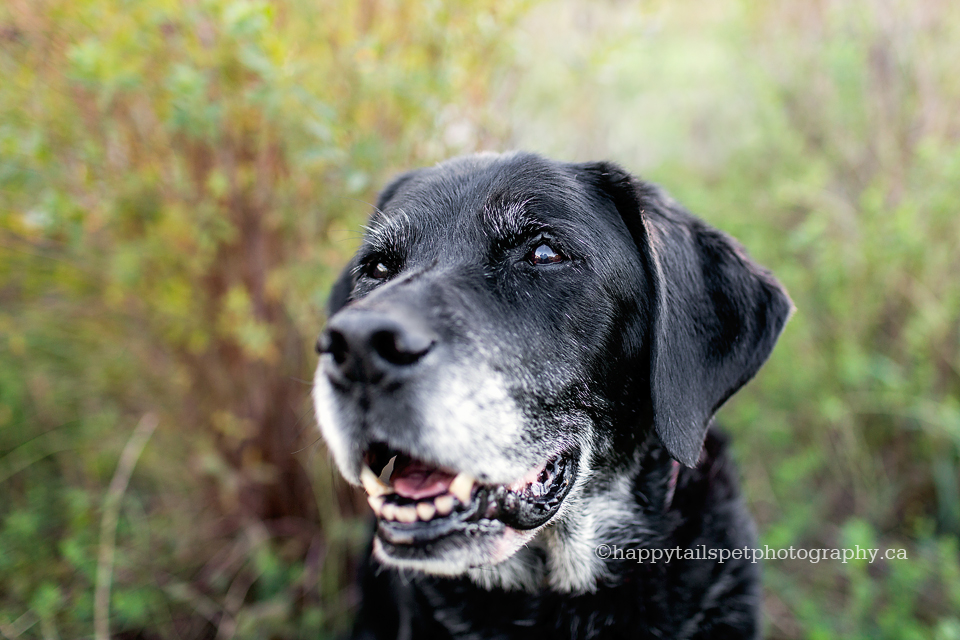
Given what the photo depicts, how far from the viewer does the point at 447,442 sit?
1509 mm

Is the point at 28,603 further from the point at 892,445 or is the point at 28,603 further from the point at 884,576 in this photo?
the point at 892,445

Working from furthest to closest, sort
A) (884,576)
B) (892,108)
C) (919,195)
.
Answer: (892,108)
(919,195)
(884,576)

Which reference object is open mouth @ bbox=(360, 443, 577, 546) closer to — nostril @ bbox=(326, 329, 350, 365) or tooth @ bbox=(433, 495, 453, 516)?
tooth @ bbox=(433, 495, 453, 516)

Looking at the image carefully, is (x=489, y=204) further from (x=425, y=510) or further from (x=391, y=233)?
(x=425, y=510)

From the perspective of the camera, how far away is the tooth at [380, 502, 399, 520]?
1.63m

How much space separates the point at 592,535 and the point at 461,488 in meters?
0.67

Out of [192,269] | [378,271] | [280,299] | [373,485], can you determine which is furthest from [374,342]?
[192,269]

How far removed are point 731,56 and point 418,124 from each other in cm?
395

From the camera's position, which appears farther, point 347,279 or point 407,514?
point 347,279

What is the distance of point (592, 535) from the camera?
2.09m

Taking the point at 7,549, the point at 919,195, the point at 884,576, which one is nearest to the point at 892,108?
the point at 919,195

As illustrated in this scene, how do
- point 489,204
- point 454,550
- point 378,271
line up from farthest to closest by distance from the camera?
1. point 378,271
2. point 489,204
3. point 454,550

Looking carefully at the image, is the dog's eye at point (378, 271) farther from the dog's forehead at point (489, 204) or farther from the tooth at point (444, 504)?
the tooth at point (444, 504)

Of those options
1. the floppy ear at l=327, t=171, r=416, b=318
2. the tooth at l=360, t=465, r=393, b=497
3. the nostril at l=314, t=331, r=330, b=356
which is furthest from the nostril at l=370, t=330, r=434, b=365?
the floppy ear at l=327, t=171, r=416, b=318
